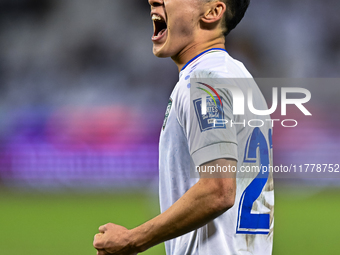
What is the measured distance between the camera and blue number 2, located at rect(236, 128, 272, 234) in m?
1.12

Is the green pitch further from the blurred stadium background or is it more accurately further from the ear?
the ear

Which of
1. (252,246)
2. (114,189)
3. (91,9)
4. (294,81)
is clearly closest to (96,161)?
(114,189)

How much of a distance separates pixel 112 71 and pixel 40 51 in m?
1.67

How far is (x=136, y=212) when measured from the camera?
605 cm

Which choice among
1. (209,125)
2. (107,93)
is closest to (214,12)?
(209,125)

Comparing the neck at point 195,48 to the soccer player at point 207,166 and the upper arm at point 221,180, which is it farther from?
the upper arm at point 221,180

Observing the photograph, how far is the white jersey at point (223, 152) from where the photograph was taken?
102 centimetres

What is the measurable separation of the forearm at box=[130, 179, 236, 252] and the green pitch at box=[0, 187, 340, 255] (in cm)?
360

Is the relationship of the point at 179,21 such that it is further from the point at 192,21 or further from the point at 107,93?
the point at 107,93

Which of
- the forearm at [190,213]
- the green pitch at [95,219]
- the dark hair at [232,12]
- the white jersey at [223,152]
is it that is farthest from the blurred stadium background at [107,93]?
Answer: the forearm at [190,213]

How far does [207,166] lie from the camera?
3.22 feet

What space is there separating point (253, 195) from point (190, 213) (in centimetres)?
25

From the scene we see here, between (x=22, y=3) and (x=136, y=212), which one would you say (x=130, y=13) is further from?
(x=136, y=212)

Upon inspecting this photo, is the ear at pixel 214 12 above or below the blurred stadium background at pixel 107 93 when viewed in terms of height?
below
